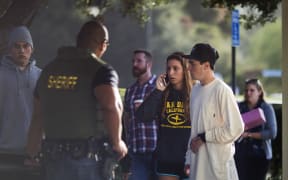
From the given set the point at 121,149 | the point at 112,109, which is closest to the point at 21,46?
the point at 112,109

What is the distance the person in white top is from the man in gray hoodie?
1.39 meters

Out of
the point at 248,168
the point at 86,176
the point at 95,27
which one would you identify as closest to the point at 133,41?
the point at 95,27

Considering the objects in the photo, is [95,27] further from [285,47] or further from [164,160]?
[285,47]

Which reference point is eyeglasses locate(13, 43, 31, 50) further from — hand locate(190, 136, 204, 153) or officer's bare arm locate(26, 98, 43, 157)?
hand locate(190, 136, 204, 153)

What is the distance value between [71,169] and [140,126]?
2.50ft

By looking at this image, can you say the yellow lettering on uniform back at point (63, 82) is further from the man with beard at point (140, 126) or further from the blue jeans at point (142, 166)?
the blue jeans at point (142, 166)

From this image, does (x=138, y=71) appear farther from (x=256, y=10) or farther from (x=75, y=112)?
(x=256, y=10)

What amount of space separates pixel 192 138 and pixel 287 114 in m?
1.06

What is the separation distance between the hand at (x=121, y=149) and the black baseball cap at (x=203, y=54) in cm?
95

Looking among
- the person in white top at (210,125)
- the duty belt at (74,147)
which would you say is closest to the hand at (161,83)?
the person in white top at (210,125)

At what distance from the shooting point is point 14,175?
6238 mm

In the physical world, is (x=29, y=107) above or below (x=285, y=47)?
below

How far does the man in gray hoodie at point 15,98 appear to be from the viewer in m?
6.26

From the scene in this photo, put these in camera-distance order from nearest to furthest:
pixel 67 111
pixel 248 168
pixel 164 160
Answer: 1. pixel 67 111
2. pixel 164 160
3. pixel 248 168
